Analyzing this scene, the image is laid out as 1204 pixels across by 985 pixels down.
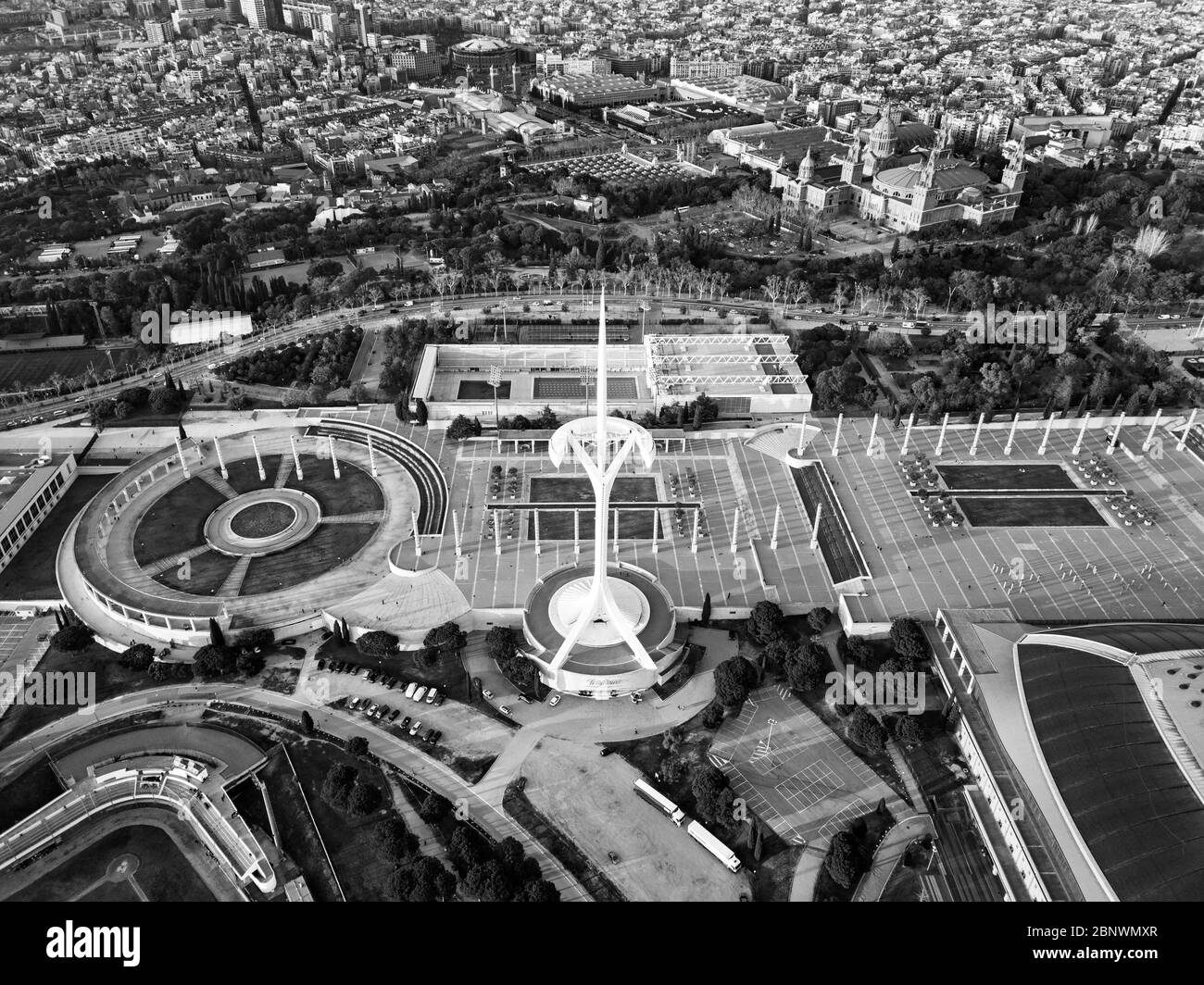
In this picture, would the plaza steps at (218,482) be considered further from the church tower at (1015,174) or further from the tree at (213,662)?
the church tower at (1015,174)

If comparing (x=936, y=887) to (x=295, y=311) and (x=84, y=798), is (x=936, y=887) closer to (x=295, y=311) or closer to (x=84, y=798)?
(x=84, y=798)

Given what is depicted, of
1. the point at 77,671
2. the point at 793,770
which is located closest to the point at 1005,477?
the point at 793,770

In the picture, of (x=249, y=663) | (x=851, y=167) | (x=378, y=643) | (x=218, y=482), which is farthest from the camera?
(x=851, y=167)

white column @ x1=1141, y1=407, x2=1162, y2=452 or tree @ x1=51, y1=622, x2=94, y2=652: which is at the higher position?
white column @ x1=1141, y1=407, x2=1162, y2=452

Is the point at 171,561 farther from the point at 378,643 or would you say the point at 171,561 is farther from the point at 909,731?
the point at 909,731

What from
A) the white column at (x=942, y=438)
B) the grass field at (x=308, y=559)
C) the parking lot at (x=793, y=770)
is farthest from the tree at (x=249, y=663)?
the white column at (x=942, y=438)

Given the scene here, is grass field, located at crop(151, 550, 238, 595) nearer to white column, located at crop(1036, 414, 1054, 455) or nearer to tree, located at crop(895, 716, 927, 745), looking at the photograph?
tree, located at crop(895, 716, 927, 745)

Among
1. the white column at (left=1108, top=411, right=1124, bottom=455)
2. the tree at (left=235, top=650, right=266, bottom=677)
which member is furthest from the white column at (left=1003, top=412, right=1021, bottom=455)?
the tree at (left=235, top=650, right=266, bottom=677)
